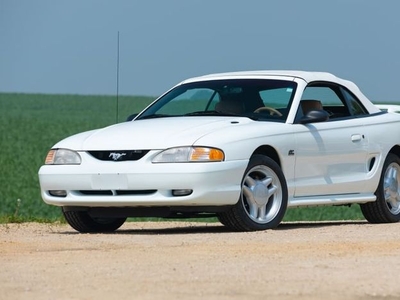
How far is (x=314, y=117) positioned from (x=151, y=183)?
191 centimetres

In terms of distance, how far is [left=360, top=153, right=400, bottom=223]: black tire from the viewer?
46.8 ft

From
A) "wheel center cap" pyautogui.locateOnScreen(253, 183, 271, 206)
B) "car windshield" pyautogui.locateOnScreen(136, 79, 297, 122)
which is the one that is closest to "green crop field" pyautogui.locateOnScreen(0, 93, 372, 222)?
"car windshield" pyautogui.locateOnScreen(136, 79, 297, 122)

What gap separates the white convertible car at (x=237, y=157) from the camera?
12.1 metres

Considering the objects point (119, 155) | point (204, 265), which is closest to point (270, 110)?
point (119, 155)

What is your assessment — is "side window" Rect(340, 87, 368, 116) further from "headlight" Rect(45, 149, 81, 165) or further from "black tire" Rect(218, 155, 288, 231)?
"headlight" Rect(45, 149, 81, 165)

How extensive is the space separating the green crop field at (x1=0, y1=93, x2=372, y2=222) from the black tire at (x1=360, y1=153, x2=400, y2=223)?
8.74 ft

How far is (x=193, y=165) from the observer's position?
473 inches

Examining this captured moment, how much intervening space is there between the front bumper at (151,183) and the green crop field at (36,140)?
6.96ft

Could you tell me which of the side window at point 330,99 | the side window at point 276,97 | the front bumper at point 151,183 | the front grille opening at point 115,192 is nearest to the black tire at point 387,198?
the side window at point 330,99

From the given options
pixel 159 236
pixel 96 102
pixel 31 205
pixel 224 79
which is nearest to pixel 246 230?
pixel 159 236

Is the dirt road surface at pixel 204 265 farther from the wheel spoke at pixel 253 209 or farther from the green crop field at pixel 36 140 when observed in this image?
the green crop field at pixel 36 140

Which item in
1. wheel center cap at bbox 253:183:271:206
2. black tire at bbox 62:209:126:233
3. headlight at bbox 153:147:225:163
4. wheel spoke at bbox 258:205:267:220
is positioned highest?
headlight at bbox 153:147:225:163

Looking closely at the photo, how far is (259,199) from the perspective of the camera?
41.2ft

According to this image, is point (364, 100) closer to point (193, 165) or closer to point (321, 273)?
point (193, 165)
